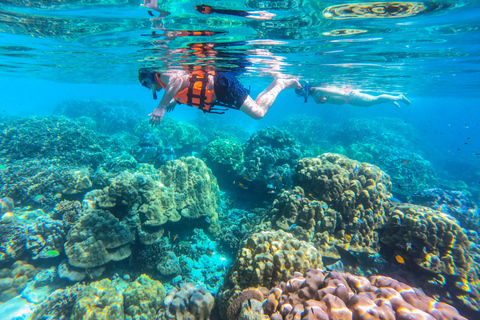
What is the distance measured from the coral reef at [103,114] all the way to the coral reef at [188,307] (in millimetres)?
20635

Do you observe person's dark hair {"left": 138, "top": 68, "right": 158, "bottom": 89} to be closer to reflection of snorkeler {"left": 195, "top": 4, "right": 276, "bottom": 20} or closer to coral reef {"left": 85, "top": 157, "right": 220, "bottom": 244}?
reflection of snorkeler {"left": 195, "top": 4, "right": 276, "bottom": 20}

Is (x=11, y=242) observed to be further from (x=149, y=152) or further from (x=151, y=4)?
(x=151, y=4)

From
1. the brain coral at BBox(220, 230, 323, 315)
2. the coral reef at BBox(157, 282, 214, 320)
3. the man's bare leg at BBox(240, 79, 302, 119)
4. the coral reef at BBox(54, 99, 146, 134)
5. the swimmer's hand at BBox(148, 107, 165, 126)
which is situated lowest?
the coral reef at BBox(54, 99, 146, 134)

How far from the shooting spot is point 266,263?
12.9 ft

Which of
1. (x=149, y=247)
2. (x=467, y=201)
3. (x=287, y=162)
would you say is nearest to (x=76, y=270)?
(x=149, y=247)

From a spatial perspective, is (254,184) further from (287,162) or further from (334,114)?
(334,114)

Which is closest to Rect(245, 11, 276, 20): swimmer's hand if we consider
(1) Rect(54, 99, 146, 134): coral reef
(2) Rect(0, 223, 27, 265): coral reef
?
(2) Rect(0, 223, 27, 265): coral reef

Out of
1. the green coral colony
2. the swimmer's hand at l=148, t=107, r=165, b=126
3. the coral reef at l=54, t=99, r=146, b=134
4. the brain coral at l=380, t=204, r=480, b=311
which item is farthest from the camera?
the coral reef at l=54, t=99, r=146, b=134

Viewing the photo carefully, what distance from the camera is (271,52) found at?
11.1 metres

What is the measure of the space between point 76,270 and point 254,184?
6989mm

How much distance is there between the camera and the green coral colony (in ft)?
10.8

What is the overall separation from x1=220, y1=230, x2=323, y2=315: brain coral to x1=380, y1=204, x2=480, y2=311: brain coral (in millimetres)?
3154

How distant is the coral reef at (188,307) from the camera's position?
4.07 meters

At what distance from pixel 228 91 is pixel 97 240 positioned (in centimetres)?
576
